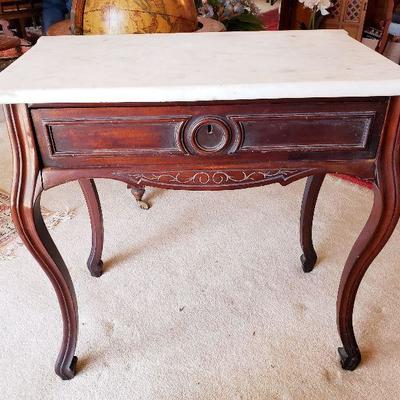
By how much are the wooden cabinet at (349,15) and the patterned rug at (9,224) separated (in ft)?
8.28

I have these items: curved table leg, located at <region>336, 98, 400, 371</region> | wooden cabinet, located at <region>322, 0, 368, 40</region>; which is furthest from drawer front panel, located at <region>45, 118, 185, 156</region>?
wooden cabinet, located at <region>322, 0, 368, 40</region>

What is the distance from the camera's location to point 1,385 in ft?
3.31

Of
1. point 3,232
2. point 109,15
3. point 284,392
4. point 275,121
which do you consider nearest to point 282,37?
point 275,121

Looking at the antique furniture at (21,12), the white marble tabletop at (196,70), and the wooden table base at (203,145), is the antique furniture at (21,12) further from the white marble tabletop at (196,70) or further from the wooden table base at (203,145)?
the wooden table base at (203,145)

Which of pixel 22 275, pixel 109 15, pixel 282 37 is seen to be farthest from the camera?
pixel 22 275

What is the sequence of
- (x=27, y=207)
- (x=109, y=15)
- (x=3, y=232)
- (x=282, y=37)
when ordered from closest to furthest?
(x=27, y=207)
(x=282, y=37)
(x=109, y=15)
(x=3, y=232)

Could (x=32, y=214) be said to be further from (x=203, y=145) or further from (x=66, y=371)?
(x=66, y=371)

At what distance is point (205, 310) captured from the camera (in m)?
1.20

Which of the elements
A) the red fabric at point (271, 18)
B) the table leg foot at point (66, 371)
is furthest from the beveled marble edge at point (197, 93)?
the red fabric at point (271, 18)

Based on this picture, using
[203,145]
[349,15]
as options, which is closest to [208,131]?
[203,145]

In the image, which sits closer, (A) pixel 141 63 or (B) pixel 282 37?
(A) pixel 141 63

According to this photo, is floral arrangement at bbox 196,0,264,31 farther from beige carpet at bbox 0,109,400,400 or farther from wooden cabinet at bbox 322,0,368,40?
wooden cabinet at bbox 322,0,368,40

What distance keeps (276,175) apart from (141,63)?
32 centimetres

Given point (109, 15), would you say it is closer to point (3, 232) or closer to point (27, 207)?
point (27, 207)
